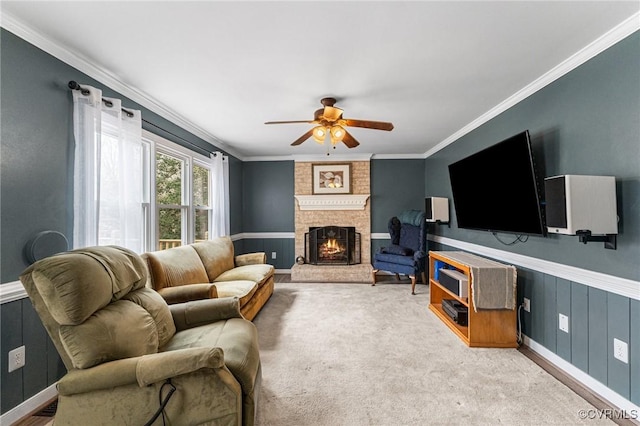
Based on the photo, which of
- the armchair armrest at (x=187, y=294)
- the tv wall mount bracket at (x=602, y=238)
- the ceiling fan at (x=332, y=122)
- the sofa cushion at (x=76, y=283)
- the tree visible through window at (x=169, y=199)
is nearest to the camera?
the sofa cushion at (x=76, y=283)

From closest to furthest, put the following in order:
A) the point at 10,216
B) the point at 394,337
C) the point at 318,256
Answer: the point at 10,216
the point at 394,337
the point at 318,256

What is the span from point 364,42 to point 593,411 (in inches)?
110

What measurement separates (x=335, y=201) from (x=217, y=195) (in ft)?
7.37

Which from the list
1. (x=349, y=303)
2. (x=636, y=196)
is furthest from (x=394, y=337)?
(x=636, y=196)

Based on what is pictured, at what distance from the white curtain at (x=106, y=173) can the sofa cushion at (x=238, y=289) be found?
0.89 m

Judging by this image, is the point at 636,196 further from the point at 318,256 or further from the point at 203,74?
the point at 318,256

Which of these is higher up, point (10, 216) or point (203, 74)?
→ point (203, 74)

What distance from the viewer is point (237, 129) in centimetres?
409

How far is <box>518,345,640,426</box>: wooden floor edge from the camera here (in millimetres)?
1805

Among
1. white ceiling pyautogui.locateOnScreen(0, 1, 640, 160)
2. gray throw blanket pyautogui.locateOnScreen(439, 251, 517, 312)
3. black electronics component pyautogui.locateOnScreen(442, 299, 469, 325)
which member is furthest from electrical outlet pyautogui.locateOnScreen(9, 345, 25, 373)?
black electronics component pyautogui.locateOnScreen(442, 299, 469, 325)

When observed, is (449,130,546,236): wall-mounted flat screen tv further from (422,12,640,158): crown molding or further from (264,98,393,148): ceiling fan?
(264,98,393,148): ceiling fan

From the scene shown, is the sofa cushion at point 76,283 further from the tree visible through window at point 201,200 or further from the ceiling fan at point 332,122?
the tree visible through window at point 201,200

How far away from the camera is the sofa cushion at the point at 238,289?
9.82 ft

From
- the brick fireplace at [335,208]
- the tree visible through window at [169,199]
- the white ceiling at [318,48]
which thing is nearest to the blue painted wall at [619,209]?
the white ceiling at [318,48]
